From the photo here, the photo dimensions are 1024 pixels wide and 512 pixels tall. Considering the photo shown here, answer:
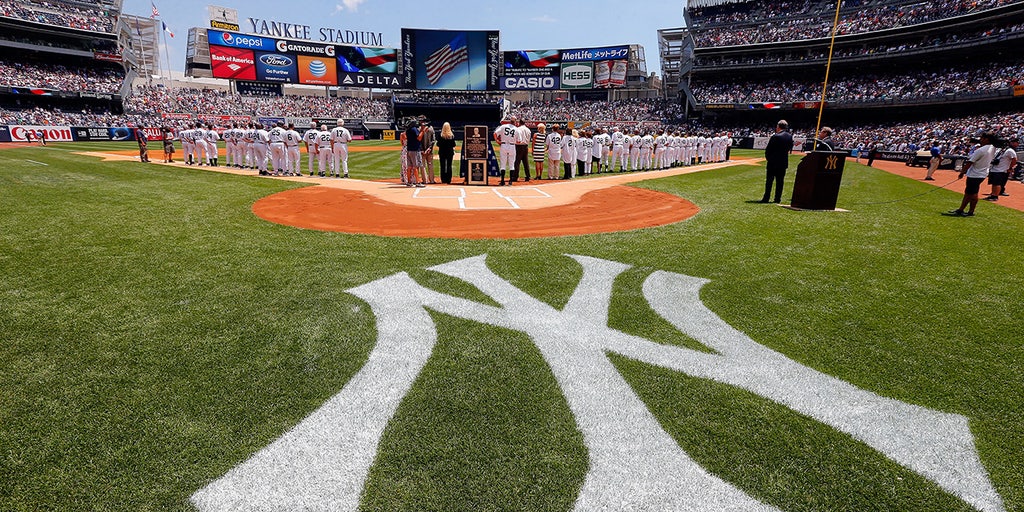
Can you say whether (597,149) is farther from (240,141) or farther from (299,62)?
(299,62)

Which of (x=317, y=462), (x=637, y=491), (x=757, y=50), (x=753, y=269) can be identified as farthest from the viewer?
(x=757, y=50)

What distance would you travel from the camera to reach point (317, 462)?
250cm

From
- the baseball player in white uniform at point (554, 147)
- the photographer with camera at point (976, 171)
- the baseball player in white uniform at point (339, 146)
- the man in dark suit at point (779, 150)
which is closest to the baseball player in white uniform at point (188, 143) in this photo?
the baseball player in white uniform at point (339, 146)

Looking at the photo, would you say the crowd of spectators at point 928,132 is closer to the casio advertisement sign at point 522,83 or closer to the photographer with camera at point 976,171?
the photographer with camera at point 976,171

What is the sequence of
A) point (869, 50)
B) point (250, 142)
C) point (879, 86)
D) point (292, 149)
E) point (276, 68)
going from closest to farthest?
point (292, 149) < point (250, 142) < point (879, 86) < point (869, 50) < point (276, 68)

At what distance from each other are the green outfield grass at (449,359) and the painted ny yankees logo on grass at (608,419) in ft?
0.31

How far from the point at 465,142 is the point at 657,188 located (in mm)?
6155

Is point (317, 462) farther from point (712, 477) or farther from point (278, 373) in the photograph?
point (712, 477)

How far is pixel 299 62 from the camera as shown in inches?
2387

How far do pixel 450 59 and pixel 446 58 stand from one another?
519 millimetres

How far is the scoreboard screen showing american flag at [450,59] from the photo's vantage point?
59688 mm

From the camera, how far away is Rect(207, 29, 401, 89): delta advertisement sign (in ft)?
188

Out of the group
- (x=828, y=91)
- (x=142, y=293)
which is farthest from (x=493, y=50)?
(x=142, y=293)

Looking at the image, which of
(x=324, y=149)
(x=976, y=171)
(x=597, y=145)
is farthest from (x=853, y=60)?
(x=324, y=149)
